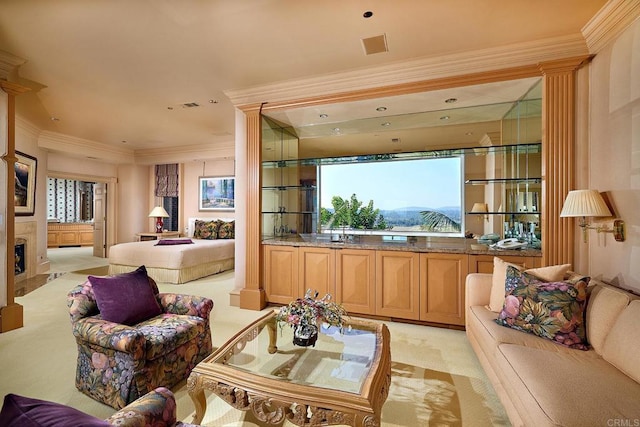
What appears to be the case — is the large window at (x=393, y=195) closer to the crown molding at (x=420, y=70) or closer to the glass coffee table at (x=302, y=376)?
the crown molding at (x=420, y=70)

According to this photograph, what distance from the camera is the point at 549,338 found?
1950mm

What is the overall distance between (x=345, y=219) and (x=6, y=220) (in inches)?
154

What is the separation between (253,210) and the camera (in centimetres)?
392

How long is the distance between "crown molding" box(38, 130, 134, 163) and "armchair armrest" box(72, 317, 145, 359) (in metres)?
5.90

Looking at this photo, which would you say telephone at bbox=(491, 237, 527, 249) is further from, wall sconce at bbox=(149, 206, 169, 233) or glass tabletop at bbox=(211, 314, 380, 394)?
wall sconce at bbox=(149, 206, 169, 233)

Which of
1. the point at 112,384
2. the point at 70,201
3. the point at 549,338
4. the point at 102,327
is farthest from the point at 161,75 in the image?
the point at 70,201

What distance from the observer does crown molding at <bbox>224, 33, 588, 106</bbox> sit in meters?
2.75

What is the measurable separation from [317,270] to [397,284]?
96cm

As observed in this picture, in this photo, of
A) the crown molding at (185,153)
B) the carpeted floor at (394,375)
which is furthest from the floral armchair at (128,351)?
the crown molding at (185,153)

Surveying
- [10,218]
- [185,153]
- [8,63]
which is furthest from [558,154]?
[185,153]

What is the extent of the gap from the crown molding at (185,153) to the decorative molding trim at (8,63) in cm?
397

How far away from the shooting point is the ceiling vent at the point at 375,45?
2711 mm

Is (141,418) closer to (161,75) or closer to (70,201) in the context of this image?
(161,75)

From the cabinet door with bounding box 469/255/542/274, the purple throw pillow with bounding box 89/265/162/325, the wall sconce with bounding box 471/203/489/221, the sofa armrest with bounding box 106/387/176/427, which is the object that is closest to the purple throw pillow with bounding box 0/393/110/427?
the sofa armrest with bounding box 106/387/176/427
